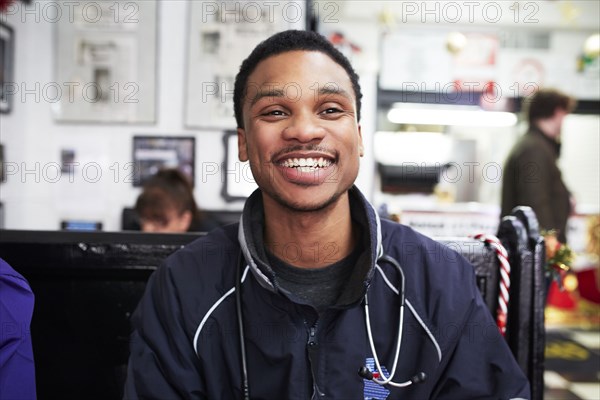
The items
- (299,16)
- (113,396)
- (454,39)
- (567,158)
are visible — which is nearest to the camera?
(113,396)

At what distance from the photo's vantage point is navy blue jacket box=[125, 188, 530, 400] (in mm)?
1120

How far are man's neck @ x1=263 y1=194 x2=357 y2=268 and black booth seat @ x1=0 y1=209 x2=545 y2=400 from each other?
33 cm

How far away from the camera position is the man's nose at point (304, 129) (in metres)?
1.17

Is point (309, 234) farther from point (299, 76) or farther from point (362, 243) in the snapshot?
point (299, 76)

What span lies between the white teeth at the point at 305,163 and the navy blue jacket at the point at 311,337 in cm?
17

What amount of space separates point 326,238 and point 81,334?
2.37ft

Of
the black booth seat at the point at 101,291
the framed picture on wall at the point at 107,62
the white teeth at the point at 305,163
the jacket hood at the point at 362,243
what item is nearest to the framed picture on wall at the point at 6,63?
the framed picture on wall at the point at 107,62

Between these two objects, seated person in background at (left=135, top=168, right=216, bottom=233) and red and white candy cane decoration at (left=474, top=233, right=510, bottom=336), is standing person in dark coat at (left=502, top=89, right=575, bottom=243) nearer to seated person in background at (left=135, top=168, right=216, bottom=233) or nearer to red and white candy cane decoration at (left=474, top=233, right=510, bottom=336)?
seated person in background at (left=135, top=168, right=216, bottom=233)

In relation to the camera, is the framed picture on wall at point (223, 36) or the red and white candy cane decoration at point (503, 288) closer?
the red and white candy cane decoration at point (503, 288)

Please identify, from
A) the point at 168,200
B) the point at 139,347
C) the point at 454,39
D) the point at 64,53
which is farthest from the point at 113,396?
the point at 454,39

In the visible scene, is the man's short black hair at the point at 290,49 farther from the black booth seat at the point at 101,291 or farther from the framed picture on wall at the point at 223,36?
the framed picture on wall at the point at 223,36

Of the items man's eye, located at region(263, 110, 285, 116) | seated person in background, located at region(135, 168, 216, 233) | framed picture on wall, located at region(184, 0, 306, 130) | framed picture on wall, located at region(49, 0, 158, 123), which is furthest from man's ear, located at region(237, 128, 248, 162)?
framed picture on wall, located at region(49, 0, 158, 123)

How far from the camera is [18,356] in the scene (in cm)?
100

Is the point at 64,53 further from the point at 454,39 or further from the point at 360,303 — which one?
the point at 454,39
